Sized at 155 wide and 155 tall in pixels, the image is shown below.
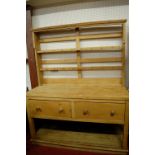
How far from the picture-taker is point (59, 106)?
1.37m

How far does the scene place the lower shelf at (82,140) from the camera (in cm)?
137

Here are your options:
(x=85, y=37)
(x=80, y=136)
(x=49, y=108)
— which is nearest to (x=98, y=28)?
(x=85, y=37)

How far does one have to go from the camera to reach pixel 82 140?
57.4 inches

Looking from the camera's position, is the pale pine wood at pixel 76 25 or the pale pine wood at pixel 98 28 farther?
the pale pine wood at pixel 98 28

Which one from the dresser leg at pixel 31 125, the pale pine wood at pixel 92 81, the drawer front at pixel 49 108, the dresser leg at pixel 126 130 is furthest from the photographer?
the pale pine wood at pixel 92 81

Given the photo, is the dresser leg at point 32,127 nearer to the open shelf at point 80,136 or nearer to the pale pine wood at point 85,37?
the open shelf at point 80,136

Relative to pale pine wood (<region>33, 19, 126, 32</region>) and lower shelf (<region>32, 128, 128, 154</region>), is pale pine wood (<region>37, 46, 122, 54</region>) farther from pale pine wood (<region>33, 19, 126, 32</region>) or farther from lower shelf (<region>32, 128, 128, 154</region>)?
lower shelf (<region>32, 128, 128, 154</region>)

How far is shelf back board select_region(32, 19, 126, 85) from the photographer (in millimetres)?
1530

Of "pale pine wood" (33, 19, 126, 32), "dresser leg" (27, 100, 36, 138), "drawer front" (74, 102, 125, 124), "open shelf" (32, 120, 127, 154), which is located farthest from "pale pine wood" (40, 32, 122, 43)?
"open shelf" (32, 120, 127, 154)

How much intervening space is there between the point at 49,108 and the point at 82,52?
761mm

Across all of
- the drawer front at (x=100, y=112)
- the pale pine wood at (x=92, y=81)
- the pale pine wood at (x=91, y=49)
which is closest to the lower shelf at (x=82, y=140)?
the drawer front at (x=100, y=112)
